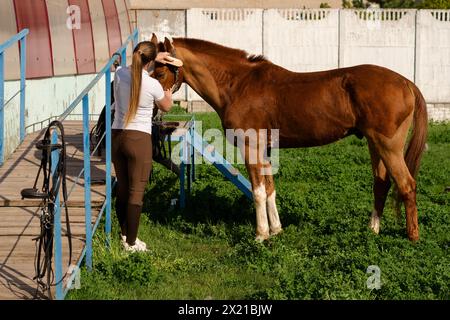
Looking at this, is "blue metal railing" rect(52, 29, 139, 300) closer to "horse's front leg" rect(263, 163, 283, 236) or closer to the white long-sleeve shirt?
the white long-sleeve shirt

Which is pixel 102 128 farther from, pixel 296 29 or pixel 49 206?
pixel 296 29

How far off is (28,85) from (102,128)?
2858mm

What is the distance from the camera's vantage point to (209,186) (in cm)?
1051

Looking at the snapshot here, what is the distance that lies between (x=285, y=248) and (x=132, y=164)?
165cm

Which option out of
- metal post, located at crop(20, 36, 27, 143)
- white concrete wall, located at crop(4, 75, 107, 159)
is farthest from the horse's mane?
white concrete wall, located at crop(4, 75, 107, 159)

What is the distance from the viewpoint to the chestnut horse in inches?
312

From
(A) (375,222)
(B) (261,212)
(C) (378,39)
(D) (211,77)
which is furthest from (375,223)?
(C) (378,39)

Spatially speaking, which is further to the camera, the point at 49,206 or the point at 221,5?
the point at 221,5

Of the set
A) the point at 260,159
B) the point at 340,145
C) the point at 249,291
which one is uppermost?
the point at 260,159

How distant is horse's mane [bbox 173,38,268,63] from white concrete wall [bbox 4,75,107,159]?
3344 mm

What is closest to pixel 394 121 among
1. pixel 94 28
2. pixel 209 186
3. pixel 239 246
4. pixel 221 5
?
pixel 239 246

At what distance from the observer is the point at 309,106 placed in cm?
820

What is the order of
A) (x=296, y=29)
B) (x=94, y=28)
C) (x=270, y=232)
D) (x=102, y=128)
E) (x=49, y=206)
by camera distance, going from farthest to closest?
1. (x=296, y=29)
2. (x=94, y=28)
3. (x=102, y=128)
4. (x=270, y=232)
5. (x=49, y=206)

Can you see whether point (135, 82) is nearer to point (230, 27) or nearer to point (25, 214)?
point (25, 214)
